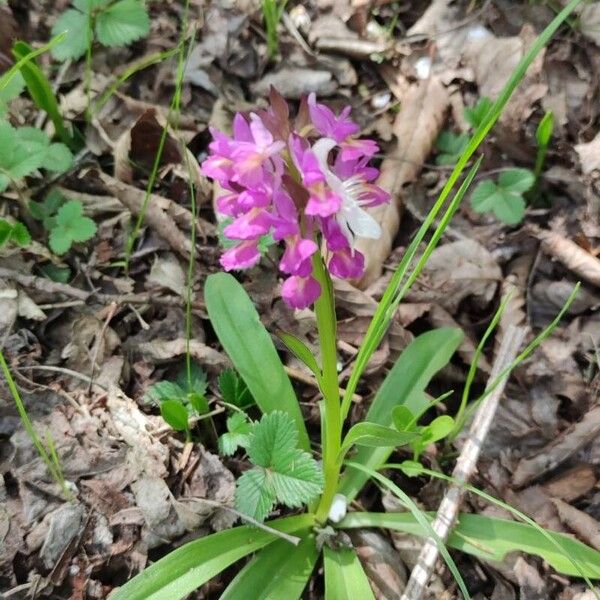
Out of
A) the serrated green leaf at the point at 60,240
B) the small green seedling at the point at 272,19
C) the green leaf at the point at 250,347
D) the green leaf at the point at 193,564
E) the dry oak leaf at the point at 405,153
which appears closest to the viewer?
the green leaf at the point at 193,564

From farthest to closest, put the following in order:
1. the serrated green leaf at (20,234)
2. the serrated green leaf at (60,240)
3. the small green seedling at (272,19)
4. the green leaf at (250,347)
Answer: the small green seedling at (272,19)
the serrated green leaf at (60,240)
the serrated green leaf at (20,234)
the green leaf at (250,347)

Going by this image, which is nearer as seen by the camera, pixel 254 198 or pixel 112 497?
pixel 254 198

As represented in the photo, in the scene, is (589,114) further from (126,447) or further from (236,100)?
(126,447)

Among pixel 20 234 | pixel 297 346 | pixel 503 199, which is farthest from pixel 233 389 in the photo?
pixel 503 199

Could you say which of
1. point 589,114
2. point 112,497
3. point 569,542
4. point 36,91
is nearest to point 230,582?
point 112,497

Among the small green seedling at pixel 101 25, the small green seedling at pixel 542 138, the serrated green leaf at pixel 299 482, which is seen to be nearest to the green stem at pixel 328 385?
the serrated green leaf at pixel 299 482

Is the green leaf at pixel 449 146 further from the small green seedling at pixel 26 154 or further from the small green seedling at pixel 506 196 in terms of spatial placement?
the small green seedling at pixel 26 154
